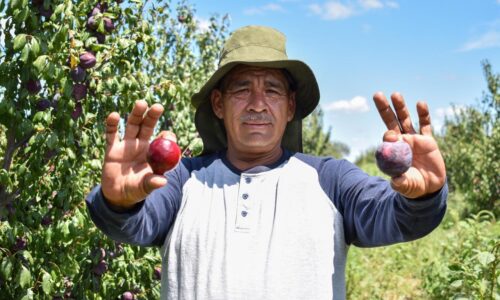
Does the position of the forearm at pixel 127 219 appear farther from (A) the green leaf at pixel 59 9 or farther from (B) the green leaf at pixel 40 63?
(A) the green leaf at pixel 59 9

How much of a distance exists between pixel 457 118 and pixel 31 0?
1356 centimetres

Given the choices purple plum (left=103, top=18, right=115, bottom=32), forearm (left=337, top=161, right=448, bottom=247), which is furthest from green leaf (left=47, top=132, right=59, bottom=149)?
forearm (left=337, top=161, right=448, bottom=247)

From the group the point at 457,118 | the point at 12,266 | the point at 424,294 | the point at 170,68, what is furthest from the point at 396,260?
the point at 457,118

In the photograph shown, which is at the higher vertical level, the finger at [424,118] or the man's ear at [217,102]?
the man's ear at [217,102]

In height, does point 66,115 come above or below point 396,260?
above

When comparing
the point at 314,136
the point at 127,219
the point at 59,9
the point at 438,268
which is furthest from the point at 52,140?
the point at 314,136

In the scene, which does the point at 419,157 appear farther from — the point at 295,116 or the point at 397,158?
the point at 295,116

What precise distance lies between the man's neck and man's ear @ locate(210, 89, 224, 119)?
0.71 ft

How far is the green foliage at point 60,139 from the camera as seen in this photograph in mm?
2805

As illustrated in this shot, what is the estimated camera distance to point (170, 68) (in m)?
6.34

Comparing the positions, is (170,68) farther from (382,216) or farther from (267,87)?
(382,216)

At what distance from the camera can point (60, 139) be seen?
9.48 ft

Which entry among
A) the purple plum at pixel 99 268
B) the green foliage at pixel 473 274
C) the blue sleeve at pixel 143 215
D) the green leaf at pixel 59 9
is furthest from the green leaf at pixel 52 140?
the green foliage at pixel 473 274

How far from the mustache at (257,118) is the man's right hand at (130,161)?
448 mm
